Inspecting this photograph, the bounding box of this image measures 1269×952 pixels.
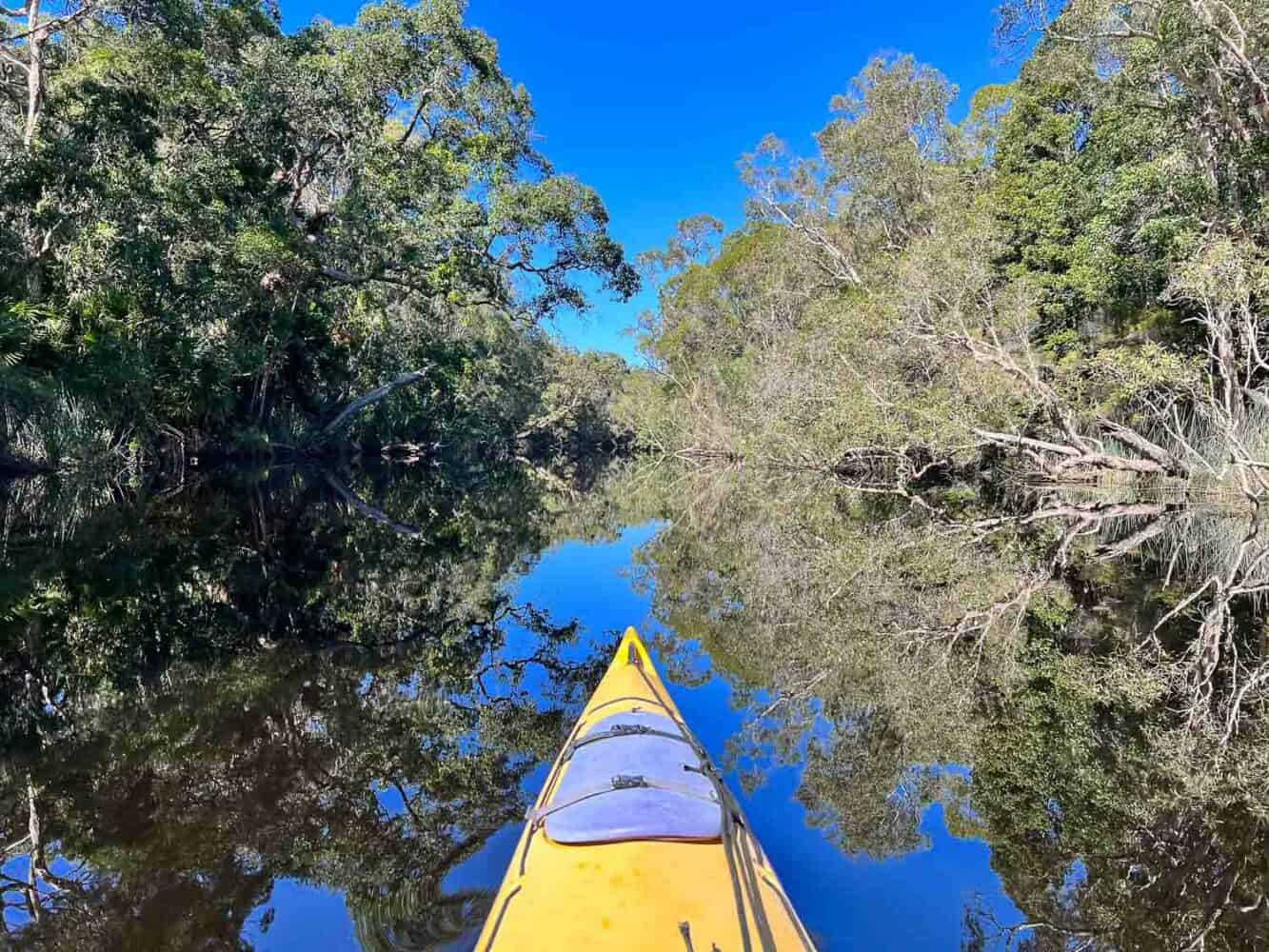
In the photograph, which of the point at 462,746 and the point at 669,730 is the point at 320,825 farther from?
the point at 669,730

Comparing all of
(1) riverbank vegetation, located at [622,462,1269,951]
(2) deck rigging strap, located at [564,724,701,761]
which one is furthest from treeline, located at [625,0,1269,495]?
(2) deck rigging strap, located at [564,724,701,761]

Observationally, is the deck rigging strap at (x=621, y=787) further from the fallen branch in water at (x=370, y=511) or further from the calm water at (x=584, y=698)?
the fallen branch in water at (x=370, y=511)

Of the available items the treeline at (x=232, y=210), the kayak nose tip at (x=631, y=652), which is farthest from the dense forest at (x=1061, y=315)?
the treeline at (x=232, y=210)

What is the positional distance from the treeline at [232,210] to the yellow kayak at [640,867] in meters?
11.5

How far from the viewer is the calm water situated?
3.11 meters

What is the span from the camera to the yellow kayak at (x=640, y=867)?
1953 mm

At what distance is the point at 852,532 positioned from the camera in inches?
445

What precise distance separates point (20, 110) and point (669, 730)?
16.4 m

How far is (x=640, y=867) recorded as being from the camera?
A: 222 centimetres

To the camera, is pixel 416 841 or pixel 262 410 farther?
pixel 262 410

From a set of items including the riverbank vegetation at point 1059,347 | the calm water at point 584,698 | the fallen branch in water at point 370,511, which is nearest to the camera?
the calm water at point 584,698

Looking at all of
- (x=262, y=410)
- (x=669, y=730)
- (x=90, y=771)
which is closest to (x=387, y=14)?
(x=262, y=410)

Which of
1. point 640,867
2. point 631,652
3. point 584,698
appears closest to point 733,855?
point 640,867

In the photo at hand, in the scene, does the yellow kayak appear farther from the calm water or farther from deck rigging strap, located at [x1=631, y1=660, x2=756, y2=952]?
the calm water
